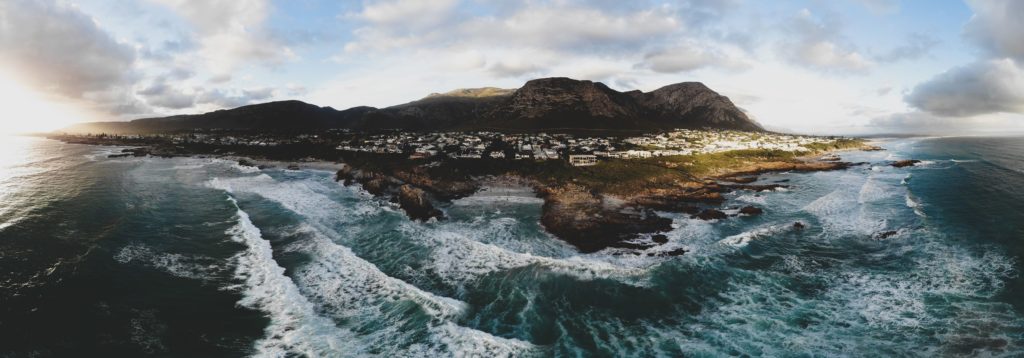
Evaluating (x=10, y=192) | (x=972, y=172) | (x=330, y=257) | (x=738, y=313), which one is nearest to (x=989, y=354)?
(x=738, y=313)

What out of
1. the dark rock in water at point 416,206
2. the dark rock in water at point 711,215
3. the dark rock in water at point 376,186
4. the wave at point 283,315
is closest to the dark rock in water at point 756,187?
the dark rock in water at point 711,215

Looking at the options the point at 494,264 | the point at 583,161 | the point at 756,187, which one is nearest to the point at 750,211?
the point at 756,187

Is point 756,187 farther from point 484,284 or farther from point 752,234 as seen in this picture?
point 484,284

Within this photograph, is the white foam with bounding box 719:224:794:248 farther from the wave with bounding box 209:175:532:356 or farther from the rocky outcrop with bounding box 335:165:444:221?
the rocky outcrop with bounding box 335:165:444:221

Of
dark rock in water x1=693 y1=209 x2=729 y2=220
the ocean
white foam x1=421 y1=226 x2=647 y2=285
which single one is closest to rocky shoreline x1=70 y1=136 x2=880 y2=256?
dark rock in water x1=693 y1=209 x2=729 y2=220

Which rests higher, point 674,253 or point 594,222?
point 594,222

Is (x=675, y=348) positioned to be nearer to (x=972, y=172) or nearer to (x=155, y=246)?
(x=155, y=246)
